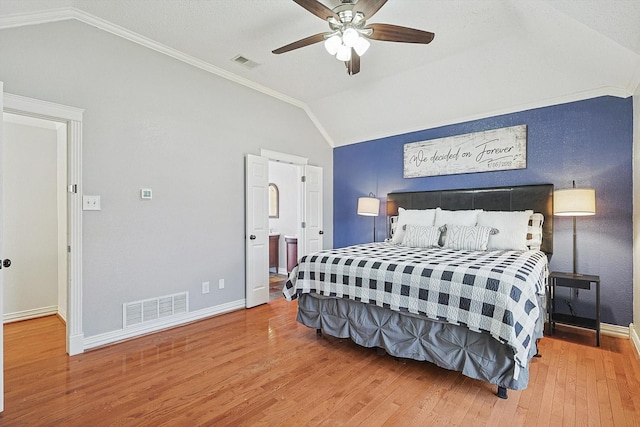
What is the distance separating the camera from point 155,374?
2318mm

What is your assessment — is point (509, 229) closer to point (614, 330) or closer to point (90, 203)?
point (614, 330)

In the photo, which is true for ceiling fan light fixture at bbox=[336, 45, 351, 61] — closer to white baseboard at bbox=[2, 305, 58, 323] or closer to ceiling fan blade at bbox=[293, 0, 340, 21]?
ceiling fan blade at bbox=[293, 0, 340, 21]

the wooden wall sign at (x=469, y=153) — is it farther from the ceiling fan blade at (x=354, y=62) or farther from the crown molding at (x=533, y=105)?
the ceiling fan blade at (x=354, y=62)

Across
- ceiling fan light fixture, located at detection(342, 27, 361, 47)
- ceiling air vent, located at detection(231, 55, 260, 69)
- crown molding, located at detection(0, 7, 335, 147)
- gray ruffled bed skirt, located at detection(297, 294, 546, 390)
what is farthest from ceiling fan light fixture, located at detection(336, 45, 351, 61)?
gray ruffled bed skirt, located at detection(297, 294, 546, 390)

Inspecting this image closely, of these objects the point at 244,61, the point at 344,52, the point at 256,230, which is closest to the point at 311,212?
the point at 256,230

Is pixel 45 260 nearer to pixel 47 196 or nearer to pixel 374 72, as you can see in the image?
pixel 47 196

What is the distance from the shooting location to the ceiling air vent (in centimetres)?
344

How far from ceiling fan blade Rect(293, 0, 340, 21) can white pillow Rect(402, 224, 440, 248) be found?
2.32 meters

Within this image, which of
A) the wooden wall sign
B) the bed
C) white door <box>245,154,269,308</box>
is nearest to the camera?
the bed

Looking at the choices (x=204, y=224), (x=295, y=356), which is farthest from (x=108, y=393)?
(x=204, y=224)

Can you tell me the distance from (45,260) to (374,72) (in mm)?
4474

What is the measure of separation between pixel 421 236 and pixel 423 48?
1981 millimetres

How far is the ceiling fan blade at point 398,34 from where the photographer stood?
2262 mm

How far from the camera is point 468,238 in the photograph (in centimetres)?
324
